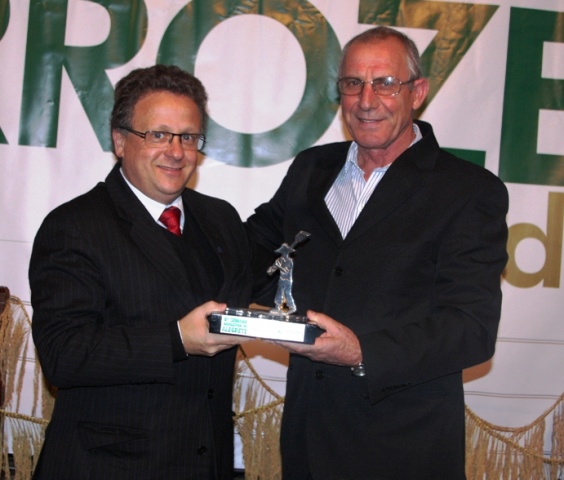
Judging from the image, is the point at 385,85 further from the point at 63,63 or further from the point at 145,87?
the point at 63,63

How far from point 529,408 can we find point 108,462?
9.07ft

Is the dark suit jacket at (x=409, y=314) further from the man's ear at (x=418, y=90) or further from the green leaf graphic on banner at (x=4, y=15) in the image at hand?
the green leaf graphic on banner at (x=4, y=15)

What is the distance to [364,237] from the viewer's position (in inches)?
95.3

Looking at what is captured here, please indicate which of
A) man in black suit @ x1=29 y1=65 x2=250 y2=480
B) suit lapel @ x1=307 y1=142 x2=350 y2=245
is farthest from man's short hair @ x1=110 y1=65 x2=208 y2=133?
suit lapel @ x1=307 y1=142 x2=350 y2=245

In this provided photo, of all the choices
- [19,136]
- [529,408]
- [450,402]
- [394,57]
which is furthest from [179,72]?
[529,408]

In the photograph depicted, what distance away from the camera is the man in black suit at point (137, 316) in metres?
2.13

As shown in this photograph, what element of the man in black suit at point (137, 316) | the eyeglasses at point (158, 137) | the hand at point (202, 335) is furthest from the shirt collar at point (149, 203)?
the hand at point (202, 335)

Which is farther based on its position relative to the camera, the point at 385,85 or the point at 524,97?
the point at 524,97

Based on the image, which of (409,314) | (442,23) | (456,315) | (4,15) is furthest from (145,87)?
(442,23)

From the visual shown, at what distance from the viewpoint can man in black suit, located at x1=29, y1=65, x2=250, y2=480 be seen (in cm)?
213

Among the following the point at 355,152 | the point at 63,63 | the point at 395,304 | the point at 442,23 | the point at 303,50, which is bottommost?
the point at 395,304

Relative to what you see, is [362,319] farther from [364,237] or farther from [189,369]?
[189,369]

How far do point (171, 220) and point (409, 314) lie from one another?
0.84 m

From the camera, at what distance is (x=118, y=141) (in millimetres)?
2436
